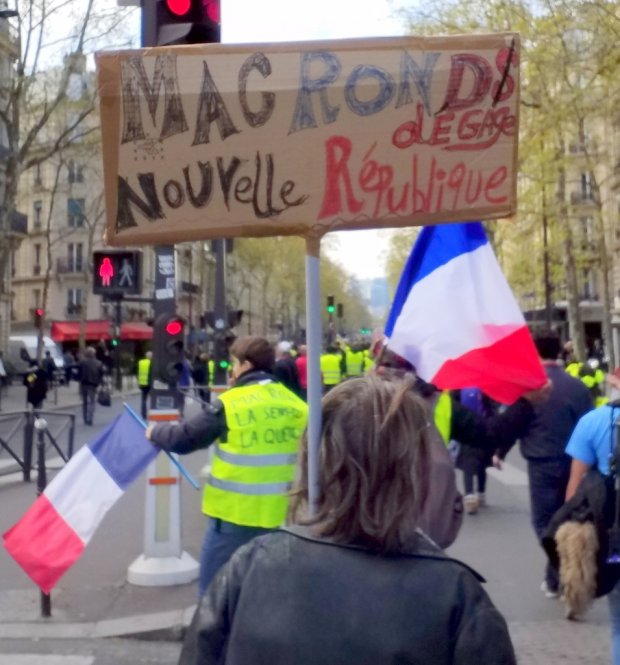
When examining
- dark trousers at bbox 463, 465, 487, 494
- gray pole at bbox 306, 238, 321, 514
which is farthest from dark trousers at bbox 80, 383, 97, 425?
gray pole at bbox 306, 238, 321, 514

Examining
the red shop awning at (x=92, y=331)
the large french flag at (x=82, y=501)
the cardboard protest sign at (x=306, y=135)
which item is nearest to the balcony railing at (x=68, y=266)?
the red shop awning at (x=92, y=331)

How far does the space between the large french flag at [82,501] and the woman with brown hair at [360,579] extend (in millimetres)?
4440

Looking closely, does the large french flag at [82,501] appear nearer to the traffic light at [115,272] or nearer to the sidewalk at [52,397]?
the traffic light at [115,272]

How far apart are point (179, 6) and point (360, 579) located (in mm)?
4660

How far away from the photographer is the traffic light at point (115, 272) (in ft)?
28.0

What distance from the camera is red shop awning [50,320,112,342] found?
2520 inches

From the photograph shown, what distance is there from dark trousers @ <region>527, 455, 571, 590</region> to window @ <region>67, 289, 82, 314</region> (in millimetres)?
63824

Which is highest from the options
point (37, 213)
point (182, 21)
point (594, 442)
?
point (37, 213)

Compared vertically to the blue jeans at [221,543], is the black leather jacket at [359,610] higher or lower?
higher

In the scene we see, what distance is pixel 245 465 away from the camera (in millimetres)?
5121

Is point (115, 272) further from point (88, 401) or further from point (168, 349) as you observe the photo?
point (88, 401)

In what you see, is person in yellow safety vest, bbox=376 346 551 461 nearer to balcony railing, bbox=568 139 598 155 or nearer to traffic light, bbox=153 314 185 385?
traffic light, bbox=153 314 185 385

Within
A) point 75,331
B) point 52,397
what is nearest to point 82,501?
point 52,397

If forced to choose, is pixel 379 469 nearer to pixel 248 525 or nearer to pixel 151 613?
pixel 248 525
